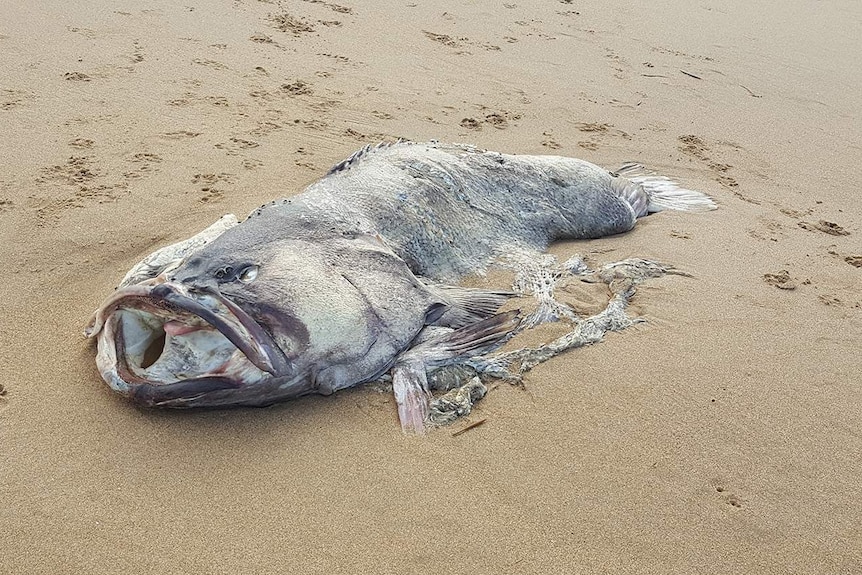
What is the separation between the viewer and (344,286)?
11.1 feet

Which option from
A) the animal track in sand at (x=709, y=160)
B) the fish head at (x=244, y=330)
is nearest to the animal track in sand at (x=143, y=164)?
the fish head at (x=244, y=330)

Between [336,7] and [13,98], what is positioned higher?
[336,7]

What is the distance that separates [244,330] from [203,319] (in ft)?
0.54

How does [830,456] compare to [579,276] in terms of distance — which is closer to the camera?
[830,456]

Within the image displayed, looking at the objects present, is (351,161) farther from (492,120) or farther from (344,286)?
(492,120)

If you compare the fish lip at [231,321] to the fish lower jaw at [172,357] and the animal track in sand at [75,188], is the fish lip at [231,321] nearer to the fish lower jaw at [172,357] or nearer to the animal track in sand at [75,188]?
the fish lower jaw at [172,357]

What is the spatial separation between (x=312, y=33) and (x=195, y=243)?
4762 mm

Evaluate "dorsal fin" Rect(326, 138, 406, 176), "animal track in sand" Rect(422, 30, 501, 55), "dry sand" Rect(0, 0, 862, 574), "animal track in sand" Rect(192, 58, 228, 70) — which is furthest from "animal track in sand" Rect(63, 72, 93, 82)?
"animal track in sand" Rect(422, 30, 501, 55)

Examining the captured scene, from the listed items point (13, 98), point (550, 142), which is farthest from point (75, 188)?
point (550, 142)

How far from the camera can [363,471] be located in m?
2.89

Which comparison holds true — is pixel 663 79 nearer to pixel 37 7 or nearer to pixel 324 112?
pixel 324 112

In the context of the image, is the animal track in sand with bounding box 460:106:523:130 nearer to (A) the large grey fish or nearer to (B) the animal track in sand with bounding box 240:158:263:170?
(A) the large grey fish

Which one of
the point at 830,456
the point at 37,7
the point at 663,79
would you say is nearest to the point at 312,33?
the point at 37,7

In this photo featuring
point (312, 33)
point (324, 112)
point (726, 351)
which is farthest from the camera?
point (312, 33)
